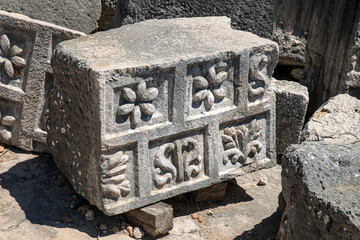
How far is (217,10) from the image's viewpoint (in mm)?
4539

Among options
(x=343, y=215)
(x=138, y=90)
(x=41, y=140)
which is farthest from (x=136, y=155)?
(x=343, y=215)

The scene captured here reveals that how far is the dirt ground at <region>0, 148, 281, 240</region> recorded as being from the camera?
3688 mm

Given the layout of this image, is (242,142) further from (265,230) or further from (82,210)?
(82,210)

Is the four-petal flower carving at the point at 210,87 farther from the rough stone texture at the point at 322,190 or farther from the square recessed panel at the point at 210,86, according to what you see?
the rough stone texture at the point at 322,190

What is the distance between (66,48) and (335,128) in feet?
5.60

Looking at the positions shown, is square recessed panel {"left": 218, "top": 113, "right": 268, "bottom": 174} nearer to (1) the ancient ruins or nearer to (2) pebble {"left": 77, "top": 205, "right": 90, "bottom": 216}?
(1) the ancient ruins

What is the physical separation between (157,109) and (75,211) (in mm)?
882

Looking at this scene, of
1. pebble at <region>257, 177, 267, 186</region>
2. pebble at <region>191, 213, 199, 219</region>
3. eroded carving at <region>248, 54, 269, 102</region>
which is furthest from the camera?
pebble at <region>257, 177, 267, 186</region>

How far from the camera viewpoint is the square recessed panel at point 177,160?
12.0ft

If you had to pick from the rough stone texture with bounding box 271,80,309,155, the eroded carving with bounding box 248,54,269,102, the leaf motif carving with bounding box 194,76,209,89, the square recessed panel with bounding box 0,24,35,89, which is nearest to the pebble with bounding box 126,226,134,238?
the leaf motif carving with bounding box 194,76,209,89

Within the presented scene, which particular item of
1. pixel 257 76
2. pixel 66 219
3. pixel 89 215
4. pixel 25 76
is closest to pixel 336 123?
pixel 257 76

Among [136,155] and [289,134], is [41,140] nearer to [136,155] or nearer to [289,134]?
[136,155]

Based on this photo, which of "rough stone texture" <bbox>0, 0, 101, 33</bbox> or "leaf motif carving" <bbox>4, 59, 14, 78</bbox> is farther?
"rough stone texture" <bbox>0, 0, 101, 33</bbox>

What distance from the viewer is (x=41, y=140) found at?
14.1 feet
